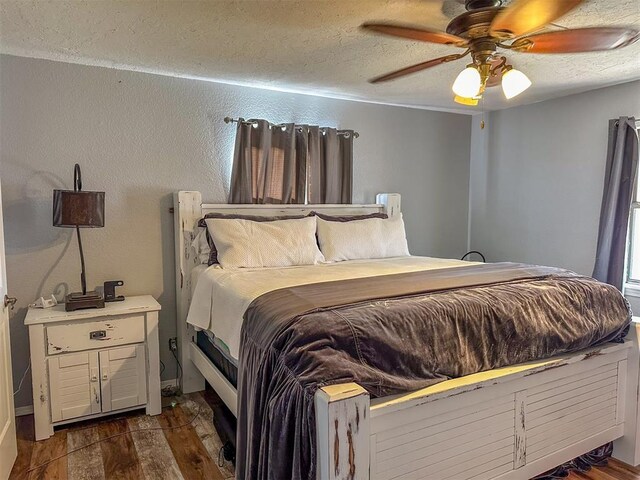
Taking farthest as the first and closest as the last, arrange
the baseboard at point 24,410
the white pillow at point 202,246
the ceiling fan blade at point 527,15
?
the white pillow at point 202,246 < the baseboard at point 24,410 < the ceiling fan blade at point 527,15

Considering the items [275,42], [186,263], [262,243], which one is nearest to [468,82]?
[275,42]

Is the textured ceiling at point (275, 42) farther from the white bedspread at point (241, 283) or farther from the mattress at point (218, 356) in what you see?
the mattress at point (218, 356)

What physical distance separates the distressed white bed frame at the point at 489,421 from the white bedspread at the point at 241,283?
33 centimetres

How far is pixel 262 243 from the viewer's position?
2.82 meters

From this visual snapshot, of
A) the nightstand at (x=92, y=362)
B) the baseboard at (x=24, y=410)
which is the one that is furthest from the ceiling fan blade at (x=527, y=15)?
the baseboard at (x=24, y=410)

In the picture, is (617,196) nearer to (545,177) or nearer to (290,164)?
(545,177)

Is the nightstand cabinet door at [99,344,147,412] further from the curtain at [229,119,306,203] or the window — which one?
the window

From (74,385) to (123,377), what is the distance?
0.25 metres

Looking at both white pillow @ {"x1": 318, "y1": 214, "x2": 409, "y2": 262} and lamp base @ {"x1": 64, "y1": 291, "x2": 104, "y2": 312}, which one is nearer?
lamp base @ {"x1": 64, "y1": 291, "x2": 104, "y2": 312}

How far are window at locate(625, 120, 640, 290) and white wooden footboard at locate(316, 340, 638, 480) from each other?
1388 mm

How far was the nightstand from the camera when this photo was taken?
2381 mm

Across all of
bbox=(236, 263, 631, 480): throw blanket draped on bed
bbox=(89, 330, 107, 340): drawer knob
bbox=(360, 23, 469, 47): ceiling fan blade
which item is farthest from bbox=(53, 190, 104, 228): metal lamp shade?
bbox=(360, 23, 469, 47): ceiling fan blade

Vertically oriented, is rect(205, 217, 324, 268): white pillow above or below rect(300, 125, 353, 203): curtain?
below

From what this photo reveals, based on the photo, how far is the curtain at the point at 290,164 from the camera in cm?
322
